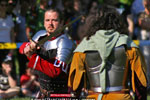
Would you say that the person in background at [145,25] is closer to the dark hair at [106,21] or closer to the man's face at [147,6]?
the man's face at [147,6]

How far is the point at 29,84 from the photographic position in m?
7.04

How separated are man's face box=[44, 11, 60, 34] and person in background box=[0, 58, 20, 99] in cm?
273

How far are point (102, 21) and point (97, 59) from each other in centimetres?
39

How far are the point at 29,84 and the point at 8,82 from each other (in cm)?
40

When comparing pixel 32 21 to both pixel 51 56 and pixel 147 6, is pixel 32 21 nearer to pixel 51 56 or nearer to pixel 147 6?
pixel 147 6

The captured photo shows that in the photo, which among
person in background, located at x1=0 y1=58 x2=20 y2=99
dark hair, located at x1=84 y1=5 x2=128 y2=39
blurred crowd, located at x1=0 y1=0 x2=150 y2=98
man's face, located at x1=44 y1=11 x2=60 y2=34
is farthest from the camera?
blurred crowd, located at x1=0 y1=0 x2=150 y2=98

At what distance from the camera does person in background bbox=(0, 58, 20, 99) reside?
267 inches

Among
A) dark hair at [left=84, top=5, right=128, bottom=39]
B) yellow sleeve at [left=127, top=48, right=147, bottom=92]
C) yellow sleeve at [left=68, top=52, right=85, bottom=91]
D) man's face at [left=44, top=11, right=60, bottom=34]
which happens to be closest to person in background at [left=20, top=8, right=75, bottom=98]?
man's face at [left=44, top=11, right=60, bottom=34]

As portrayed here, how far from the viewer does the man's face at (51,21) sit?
437cm

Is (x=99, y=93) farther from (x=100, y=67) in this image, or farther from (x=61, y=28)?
(x=61, y=28)

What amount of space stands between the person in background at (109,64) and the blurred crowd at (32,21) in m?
3.35

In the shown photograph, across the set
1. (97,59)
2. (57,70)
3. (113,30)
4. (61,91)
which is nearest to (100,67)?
(97,59)

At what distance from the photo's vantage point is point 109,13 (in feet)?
11.8

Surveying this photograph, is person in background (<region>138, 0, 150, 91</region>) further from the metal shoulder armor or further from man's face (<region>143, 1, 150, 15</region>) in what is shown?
the metal shoulder armor
